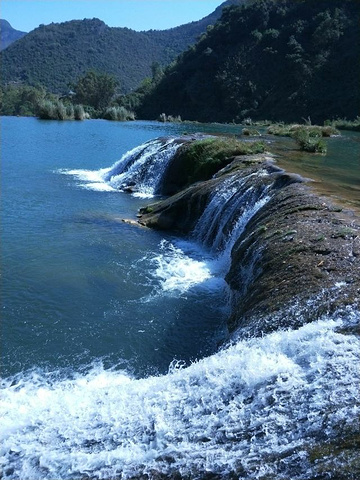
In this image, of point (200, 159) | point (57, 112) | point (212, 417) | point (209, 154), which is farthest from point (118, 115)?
point (212, 417)

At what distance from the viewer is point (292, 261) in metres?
8.29

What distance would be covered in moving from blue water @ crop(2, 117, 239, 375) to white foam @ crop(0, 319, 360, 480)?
6.67 ft

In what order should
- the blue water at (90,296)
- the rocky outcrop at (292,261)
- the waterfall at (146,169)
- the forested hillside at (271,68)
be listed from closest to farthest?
the rocky outcrop at (292,261) < the blue water at (90,296) < the waterfall at (146,169) < the forested hillside at (271,68)

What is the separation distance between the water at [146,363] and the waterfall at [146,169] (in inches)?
191

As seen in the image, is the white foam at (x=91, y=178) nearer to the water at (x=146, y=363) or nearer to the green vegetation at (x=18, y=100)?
the water at (x=146, y=363)

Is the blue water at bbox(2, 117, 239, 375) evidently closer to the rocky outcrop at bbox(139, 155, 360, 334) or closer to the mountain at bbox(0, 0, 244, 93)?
the rocky outcrop at bbox(139, 155, 360, 334)

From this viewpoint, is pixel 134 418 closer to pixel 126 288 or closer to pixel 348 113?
pixel 126 288

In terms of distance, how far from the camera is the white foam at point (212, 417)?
4699 millimetres

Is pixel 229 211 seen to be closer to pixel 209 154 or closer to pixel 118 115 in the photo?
pixel 209 154

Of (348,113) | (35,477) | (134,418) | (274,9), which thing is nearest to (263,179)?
(134,418)

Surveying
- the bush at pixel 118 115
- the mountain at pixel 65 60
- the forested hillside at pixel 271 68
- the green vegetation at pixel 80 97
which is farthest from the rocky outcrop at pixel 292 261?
the mountain at pixel 65 60

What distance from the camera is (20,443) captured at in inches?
225

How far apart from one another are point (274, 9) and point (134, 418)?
265ft

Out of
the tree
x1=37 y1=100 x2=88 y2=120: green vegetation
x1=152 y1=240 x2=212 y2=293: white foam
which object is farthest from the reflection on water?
the tree
